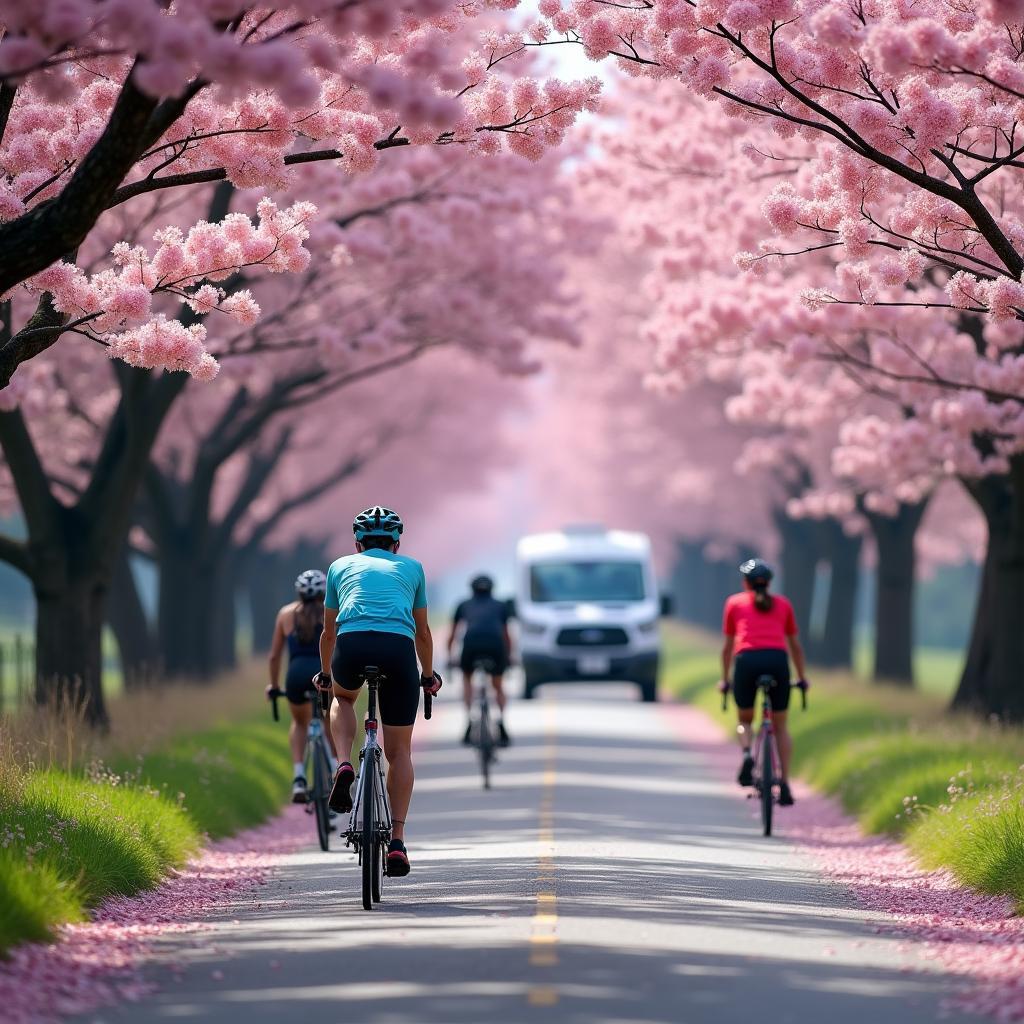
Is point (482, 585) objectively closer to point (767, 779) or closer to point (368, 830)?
point (767, 779)

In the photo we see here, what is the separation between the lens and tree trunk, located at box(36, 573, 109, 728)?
21.0 metres

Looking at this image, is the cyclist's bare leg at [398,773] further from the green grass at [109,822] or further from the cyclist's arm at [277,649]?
the cyclist's arm at [277,649]

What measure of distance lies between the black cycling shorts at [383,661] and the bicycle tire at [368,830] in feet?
1.25

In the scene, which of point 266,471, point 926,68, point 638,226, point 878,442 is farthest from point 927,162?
point 266,471

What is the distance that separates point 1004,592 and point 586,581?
12903 millimetres

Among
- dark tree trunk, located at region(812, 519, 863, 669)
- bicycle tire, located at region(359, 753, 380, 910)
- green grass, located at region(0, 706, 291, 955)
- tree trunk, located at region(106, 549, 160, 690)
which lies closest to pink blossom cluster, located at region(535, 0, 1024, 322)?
bicycle tire, located at region(359, 753, 380, 910)

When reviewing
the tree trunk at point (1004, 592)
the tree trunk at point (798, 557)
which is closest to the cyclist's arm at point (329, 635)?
the tree trunk at point (1004, 592)

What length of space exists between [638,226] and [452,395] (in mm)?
19277

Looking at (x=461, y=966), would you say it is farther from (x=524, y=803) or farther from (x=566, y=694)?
(x=566, y=694)

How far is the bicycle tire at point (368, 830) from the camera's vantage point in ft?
37.8

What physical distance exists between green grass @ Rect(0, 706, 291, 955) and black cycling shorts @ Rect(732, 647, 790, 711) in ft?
13.8

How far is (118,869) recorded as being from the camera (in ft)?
41.1

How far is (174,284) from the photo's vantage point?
561 inches

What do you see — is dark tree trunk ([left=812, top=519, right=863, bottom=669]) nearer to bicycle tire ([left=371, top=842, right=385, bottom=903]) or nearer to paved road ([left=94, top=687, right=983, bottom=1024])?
paved road ([left=94, top=687, right=983, bottom=1024])
